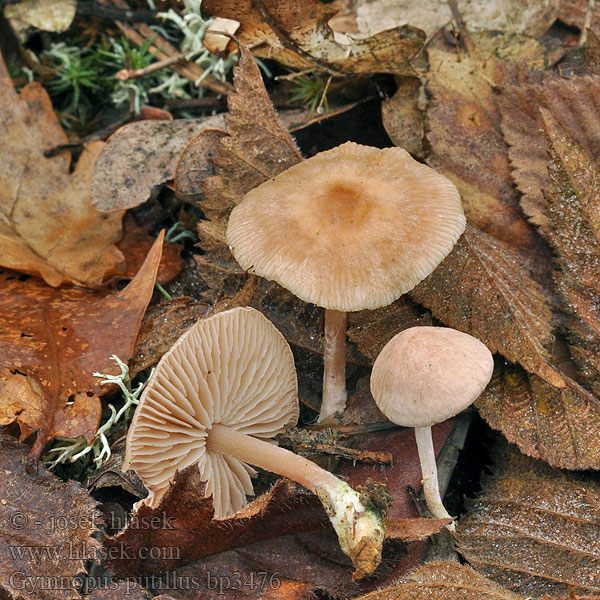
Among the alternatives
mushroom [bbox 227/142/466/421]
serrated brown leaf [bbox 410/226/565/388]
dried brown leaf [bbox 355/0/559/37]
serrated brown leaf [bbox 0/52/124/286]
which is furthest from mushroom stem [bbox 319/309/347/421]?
dried brown leaf [bbox 355/0/559/37]

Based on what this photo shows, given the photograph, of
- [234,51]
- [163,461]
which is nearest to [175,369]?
[163,461]

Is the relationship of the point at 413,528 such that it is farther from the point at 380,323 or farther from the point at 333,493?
the point at 380,323

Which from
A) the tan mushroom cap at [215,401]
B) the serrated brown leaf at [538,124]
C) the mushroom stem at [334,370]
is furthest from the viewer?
the serrated brown leaf at [538,124]

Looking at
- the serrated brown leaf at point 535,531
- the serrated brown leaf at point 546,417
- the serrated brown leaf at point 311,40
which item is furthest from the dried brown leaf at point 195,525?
the serrated brown leaf at point 311,40

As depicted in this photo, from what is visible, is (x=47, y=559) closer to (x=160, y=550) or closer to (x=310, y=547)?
(x=160, y=550)

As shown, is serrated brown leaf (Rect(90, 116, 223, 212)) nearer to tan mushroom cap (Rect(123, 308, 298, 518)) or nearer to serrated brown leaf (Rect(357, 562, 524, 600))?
tan mushroom cap (Rect(123, 308, 298, 518))

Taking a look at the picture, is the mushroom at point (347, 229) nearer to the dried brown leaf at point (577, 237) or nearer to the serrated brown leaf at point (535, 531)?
the dried brown leaf at point (577, 237)

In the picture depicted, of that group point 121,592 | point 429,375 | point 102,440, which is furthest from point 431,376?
point 102,440
